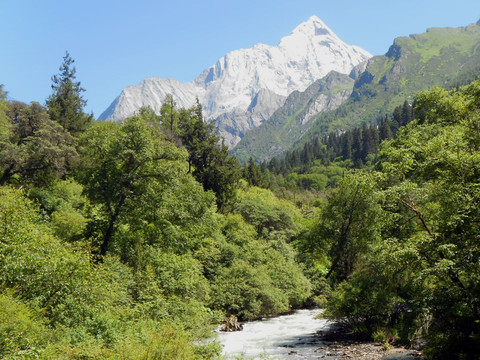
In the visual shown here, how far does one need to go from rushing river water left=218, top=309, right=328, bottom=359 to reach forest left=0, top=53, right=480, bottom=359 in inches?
63.0

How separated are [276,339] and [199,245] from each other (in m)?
11.0

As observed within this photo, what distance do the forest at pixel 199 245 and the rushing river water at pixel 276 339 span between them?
1600mm

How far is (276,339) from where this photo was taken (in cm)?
2217

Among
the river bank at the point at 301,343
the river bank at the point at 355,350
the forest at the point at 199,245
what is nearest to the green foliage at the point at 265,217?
the forest at the point at 199,245

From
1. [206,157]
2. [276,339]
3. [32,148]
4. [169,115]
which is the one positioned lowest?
[276,339]

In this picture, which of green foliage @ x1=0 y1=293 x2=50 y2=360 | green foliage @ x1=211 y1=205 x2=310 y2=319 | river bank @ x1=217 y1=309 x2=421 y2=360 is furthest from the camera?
green foliage @ x1=211 y1=205 x2=310 y2=319

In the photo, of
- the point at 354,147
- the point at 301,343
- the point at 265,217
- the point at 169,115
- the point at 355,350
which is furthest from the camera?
the point at 354,147

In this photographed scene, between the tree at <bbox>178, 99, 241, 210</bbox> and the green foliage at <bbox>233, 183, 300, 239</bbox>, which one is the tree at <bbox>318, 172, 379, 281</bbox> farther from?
the tree at <bbox>178, 99, 241, 210</bbox>

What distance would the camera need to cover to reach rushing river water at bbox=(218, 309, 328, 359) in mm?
18672

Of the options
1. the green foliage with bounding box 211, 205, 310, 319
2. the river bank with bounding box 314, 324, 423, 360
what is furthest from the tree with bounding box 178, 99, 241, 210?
the river bank with bounding box 314, 324, 423, 360

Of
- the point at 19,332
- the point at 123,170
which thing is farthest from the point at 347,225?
the point at 19,332

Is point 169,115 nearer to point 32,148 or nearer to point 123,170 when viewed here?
point 32,148

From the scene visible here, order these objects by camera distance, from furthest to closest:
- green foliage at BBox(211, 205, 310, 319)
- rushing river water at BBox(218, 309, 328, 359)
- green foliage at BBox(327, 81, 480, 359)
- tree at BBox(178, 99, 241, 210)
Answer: tree at BBox(178, 99, 241, 210) → green foliage at BBox(211, 205, 310, 319) → rushing river water at BBox(218, 309, 328, 359) → green foliage at BBox(327, 81, 480, 359)

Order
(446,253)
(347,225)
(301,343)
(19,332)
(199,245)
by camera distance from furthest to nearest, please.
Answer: (347,225), (199,245), (301,343), (446,253), (19,332)
